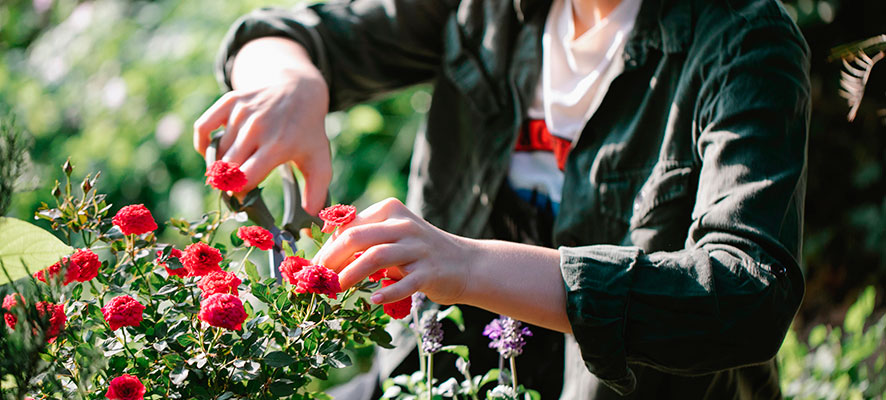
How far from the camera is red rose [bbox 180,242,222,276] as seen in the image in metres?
0.78

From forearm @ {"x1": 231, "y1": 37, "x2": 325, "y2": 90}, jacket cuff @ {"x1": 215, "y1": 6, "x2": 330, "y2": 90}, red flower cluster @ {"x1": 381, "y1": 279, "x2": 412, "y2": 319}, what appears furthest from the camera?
jacket cuff @ {"x1": 215, "y1": 6, "x2": 330, "y2": 90}

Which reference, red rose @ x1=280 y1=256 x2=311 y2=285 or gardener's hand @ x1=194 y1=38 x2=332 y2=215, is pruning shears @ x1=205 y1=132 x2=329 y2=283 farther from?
red rose @ x1=280 y1=256 x2=311 y2=285

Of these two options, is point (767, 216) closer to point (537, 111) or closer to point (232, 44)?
point (537, 111)

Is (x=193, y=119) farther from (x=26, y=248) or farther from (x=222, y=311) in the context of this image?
(x=222, y=311)

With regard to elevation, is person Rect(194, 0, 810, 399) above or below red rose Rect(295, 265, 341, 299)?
below

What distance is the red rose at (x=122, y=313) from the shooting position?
2.36ft

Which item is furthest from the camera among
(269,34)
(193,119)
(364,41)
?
(193,119)

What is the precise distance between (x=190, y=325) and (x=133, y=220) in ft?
0.40

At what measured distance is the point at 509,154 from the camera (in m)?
1.24

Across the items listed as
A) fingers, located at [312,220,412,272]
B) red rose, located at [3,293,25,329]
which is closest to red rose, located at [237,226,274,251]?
fingers, located at [312,220,412,272]

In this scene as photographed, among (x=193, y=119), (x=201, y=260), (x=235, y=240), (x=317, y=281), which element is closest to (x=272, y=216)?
(x=235, y=240)

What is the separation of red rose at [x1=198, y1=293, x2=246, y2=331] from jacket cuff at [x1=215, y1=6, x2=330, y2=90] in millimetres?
655

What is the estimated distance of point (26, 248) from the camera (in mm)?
754

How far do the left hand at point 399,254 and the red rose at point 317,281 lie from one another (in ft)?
0.08
